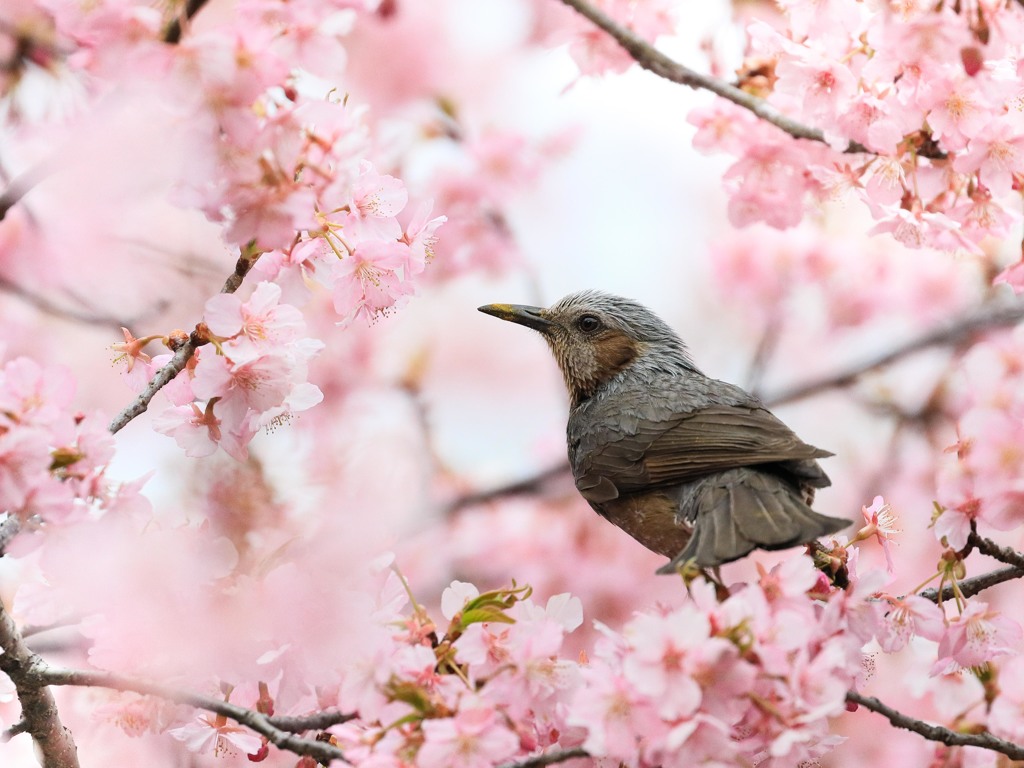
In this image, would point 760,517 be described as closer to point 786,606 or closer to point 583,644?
point 786,606

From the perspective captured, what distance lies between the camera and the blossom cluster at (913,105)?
7.29 ft

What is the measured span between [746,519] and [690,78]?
1093mm

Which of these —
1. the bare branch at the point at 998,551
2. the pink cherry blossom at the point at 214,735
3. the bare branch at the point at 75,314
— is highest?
the bare branch at the point at 75,314

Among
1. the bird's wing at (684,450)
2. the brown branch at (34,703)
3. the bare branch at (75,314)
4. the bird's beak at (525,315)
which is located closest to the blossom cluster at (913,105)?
the bird's wing at (684,450)

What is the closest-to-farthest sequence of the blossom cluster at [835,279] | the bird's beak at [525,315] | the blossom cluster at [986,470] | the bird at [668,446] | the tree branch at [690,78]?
the blossom cluster at [986,470] → the bird at [668,446] → the tree branch at [690,78] → the bird's beak at [525,315] → the blossom cluster at [835,279]

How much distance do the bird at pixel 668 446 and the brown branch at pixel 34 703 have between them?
1174 millimetres

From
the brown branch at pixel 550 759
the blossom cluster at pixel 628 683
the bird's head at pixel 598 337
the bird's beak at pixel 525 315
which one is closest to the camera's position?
the blossom cluster at pixel 628 683

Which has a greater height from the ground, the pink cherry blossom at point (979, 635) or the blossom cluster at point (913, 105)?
the blossom cluster at point (913, 105)

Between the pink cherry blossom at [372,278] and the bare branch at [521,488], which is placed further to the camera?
the bare branch at [521,488]

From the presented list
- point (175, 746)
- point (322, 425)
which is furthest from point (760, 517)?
point (322, 425)

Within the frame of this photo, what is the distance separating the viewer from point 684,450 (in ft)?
9.82

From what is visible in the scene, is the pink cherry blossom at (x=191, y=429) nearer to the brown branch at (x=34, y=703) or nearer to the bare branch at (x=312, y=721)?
the brown branch at (x=34, y=703)

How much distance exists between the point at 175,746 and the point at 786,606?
1.84 metres

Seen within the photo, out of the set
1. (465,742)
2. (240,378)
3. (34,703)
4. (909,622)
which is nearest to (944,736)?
(909,622)
